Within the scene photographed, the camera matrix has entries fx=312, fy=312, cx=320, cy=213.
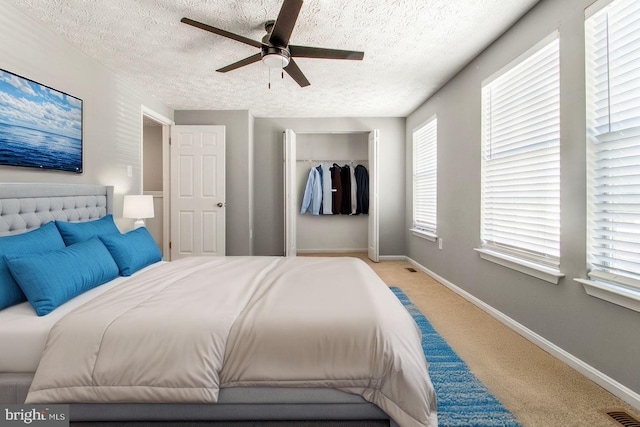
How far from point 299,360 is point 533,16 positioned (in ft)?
8.72

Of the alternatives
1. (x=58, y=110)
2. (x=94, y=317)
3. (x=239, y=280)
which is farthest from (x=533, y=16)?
(x=58, y=110)

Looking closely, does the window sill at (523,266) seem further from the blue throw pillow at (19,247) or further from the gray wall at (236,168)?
the gray wall at (236,168)

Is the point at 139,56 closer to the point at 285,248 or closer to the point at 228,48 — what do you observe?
the point at 228,48

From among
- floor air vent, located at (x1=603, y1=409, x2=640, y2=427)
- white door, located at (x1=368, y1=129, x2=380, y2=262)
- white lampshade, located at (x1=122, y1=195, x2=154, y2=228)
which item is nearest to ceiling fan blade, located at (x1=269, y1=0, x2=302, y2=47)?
white lampshade, located at (x1=122, y1=195, x2=154, y2=228)

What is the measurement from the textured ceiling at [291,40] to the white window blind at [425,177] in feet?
1.89

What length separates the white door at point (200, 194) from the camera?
447 centimetres

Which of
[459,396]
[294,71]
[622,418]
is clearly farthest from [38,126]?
[622,418]

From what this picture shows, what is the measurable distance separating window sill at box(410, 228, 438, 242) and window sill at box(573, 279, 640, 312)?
2.18m

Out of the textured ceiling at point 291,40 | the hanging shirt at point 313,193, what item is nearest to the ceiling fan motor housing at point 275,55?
the textured ceiling at point 291,40

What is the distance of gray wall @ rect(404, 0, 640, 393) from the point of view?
5.33 ft

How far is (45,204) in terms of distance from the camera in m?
2.15

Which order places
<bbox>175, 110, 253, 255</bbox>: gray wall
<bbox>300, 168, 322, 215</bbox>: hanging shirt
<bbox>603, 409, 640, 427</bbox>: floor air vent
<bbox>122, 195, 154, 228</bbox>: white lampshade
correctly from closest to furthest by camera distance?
<bbox>603, 409, 640, 427</bbox>: floor air vent, <bbox>122, 195, 154, 228</bbox>: white lampshade, <bbox>175, 110, 253, 255</bbox>: gray wall, <bbox>300, 168, 322, 215</bbox>: hanging shirt

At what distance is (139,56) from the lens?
2883 millimetres

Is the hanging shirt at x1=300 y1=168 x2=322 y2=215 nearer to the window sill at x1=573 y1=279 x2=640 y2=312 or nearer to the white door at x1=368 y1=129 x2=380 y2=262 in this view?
the white door at x1=368 y1=129 x2=380 y2=262
